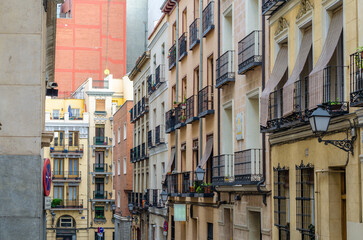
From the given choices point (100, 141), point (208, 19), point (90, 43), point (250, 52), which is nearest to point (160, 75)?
point (208, 19)

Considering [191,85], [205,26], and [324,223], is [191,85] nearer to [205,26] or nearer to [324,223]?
[205,26]

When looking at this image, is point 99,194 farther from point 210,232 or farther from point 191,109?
point 210,232

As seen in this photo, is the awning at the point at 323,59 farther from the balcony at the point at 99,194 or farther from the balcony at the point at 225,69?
the balcony at the point at 99,194

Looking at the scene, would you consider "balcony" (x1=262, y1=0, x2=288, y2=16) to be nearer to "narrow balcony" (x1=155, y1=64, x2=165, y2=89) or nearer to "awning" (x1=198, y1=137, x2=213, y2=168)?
"awning" (x1=198, y1=137, x2=213, y2=168)

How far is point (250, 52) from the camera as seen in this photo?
856 inches

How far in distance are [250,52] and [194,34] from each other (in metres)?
8.82

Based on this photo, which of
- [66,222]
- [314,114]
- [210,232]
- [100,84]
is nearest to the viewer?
[314,114]

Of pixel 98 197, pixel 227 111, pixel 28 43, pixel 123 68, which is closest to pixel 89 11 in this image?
pixel 123 68

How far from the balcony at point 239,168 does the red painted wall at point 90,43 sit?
58562mm

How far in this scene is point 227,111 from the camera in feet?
83.8

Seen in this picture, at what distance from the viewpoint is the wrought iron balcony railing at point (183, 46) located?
3239 centimetres

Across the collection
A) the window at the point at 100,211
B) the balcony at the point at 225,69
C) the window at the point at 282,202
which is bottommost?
the window at the point at 100,211

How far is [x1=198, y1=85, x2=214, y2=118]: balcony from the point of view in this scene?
27166 millimetres

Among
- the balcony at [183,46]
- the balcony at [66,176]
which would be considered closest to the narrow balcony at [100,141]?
the balcony at [66,176]
